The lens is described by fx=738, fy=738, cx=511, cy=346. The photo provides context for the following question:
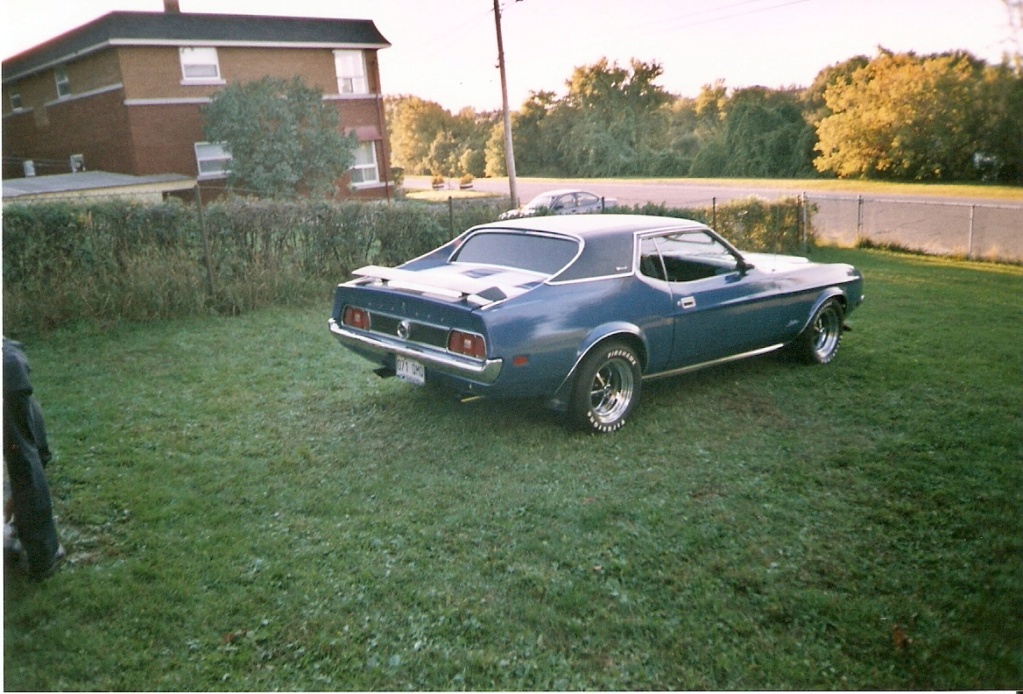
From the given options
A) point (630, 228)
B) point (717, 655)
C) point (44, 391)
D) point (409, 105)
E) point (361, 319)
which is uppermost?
point (409, 105)

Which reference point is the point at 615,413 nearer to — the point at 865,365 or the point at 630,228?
the point at 630,228

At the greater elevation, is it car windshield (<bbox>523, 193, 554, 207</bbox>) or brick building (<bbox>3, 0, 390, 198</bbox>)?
brick building (<bbox>3, 0, 390, 198</bbox>)

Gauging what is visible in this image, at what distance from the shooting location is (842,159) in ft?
19.4

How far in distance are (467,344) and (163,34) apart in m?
4.26

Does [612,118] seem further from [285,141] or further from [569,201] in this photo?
[285,141]

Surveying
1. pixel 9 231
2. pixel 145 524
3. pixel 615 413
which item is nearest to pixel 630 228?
pixel 615 413

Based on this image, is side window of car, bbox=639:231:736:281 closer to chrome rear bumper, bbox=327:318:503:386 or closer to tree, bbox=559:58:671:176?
chrome rear bumper, bbox=327:318:503:386

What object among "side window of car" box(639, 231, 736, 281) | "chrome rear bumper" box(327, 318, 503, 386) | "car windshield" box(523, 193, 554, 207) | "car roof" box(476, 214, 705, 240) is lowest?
"chrome rear bumper" box(327, 318, 503, 386)

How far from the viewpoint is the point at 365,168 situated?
19781mm

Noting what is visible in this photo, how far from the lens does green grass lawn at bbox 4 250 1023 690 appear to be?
2.51m

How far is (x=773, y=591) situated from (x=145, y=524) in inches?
109

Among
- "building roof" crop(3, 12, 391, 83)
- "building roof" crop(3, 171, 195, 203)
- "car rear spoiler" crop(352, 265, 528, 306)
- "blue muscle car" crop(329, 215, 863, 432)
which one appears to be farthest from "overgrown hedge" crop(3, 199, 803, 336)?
"car rear spoiler" crop(352, 265, 528, 306)

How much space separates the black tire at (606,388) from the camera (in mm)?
4324

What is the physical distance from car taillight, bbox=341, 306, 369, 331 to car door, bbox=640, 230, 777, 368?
5.88ft
